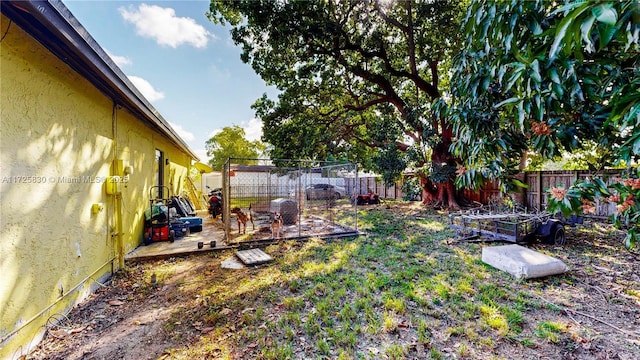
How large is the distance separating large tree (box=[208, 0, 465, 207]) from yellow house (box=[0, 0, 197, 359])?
619 centimetres

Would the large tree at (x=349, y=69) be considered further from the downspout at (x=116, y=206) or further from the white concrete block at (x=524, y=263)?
the white concrete block at (x=524, y=263)

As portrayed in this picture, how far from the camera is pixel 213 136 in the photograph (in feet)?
93.9

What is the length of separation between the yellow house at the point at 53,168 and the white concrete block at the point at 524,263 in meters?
6.06

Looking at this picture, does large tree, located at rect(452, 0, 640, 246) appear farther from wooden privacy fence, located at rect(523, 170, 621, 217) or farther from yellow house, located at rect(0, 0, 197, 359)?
wooden privacy fence, located at rect(523, 170, 621, 217)

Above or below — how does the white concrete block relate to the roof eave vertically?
below

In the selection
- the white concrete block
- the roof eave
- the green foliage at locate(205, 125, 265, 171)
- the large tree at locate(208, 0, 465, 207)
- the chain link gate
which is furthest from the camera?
the green foliage at locate(205, 125, 265, 171)

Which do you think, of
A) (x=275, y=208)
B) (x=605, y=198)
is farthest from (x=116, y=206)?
(x=605, y=198)

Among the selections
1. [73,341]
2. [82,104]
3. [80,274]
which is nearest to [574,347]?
[73,341]

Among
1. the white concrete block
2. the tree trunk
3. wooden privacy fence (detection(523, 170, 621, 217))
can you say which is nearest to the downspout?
the white concrete block

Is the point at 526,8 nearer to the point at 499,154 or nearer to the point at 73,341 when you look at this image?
the point at 499,154

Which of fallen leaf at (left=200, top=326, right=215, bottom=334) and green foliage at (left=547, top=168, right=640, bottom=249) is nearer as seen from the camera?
green foliage at (left=547, top=168, right=640, bottom=249)

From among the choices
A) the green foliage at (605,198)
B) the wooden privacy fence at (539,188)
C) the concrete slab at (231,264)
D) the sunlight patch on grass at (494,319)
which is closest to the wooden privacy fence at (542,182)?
the wooden privacy fence at (539,188)

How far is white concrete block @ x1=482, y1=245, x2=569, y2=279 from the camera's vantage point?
3.96 meters

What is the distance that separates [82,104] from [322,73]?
862 centimetres
